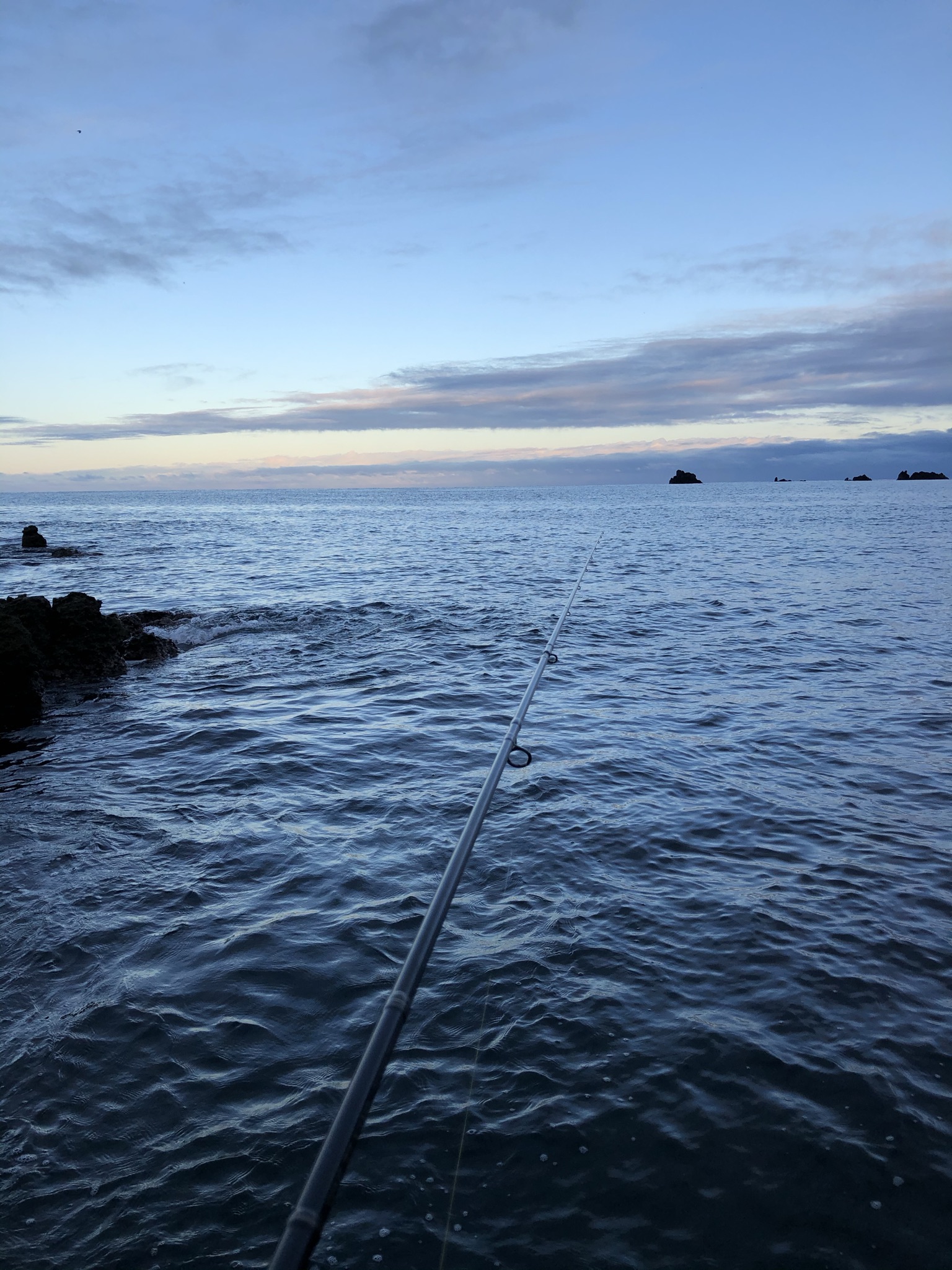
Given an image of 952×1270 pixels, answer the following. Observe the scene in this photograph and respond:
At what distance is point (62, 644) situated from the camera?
528 inches

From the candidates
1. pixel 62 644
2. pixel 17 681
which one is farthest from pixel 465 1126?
pixel 62 644

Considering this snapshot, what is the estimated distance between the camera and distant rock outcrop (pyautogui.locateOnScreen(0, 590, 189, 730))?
34.9 ft

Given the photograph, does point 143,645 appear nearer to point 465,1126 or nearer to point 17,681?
point 17,681

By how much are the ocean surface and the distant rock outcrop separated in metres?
0.78

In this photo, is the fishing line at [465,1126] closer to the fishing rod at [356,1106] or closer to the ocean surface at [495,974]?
the ocean surface at [495,974]

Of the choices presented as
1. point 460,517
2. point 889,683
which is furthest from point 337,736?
point 460,517

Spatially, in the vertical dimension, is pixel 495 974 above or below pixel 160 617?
below

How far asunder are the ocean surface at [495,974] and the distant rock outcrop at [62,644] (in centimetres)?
78

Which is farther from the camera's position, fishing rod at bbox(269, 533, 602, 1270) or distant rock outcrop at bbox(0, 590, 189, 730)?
distant rock outcrop at bbox(0, 590, 189, 730)

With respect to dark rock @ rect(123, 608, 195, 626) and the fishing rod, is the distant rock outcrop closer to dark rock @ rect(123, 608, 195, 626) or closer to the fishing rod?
dark rock @ rect(123, 608, 195, 626)

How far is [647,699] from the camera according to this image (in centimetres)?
1130

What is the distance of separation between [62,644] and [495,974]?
11.5m

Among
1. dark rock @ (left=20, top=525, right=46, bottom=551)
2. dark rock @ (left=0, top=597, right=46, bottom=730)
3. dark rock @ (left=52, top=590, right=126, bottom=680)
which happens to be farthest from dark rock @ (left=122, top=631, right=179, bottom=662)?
dark rock @ (left=20, top=525, right=46, bottom=551)

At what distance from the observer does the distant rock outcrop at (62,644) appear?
34.9 feet
